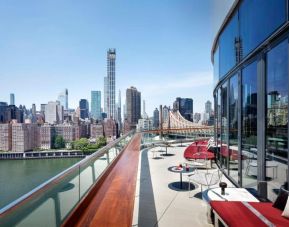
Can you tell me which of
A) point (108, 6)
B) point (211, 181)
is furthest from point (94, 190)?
point (108, 6)

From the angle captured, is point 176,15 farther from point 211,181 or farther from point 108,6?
point 211,181

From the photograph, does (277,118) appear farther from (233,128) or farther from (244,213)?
(233,128)

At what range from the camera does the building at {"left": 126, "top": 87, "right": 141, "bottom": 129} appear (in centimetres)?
14875

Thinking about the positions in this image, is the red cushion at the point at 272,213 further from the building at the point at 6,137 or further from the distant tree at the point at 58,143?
the building at the point at 6,137

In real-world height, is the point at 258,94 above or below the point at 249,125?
above

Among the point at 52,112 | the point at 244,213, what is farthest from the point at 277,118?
the point at 52,112

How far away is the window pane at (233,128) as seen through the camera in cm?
489

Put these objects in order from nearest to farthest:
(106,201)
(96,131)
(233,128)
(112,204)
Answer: (112,204) → (106,201) → (233,128) → (96,131)

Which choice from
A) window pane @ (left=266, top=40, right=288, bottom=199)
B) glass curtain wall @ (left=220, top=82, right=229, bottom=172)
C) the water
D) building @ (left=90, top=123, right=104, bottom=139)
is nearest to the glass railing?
window pane @ (left=266, top=40, right=288, bottom=199)

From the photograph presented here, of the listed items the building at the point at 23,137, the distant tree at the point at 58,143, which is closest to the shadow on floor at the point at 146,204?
the building at the point at 23,137

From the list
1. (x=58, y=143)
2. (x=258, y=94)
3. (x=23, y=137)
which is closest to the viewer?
(x=258, y=94)

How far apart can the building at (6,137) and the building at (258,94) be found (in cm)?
9369

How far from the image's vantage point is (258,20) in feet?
12.3

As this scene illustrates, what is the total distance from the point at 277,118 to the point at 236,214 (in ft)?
4.92
